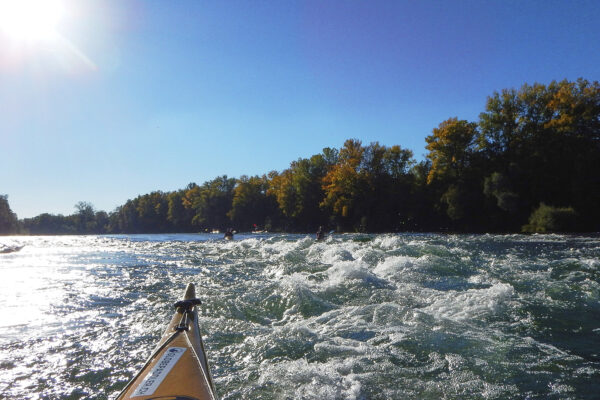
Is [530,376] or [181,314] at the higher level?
[181,314]

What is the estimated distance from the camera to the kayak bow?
2680 millimetres

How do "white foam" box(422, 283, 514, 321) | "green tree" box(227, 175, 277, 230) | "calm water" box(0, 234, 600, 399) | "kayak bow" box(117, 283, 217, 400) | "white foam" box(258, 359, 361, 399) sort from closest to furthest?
"kayak bow" box(117, 283, 217, 400)
"white foam" box(258, 359, 361, 399)
"calm water" box(0, 234, 600, 399)
"white foam" box(422, 283, 514, 321)
"green tree" box(227, 175, 277, 230)

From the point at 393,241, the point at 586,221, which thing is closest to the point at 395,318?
the point at 393,241

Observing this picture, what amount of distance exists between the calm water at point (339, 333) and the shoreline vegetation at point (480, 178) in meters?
27.5

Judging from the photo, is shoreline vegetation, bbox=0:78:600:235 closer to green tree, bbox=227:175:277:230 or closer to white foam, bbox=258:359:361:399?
green tree, bbox=227:175:277:230

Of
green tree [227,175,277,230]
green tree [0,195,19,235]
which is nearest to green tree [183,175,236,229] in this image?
green tree [227,175,277,230]

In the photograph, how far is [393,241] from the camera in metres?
16.8

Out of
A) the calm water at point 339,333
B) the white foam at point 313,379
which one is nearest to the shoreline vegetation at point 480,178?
the calm water at point 339,333

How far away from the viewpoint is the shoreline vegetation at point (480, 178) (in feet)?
113

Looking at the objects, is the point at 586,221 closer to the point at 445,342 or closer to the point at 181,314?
the point at 445,342

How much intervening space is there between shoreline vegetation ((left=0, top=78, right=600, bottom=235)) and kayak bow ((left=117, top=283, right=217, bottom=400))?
33.4m

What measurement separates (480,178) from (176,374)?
43.8 meters

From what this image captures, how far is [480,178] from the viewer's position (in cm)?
4069

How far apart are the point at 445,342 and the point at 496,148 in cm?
4333
